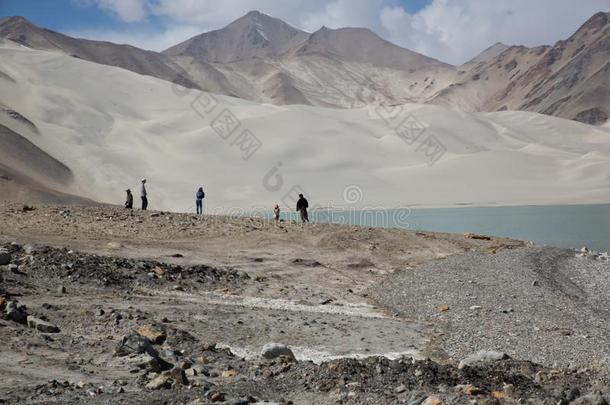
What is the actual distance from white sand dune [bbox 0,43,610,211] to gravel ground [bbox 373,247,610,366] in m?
36.3

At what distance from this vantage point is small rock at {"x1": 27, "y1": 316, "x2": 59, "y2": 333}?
821cm

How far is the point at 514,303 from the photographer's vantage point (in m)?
12.9

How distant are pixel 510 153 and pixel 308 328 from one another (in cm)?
8665

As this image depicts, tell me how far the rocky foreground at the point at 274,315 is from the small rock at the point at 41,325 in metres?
0.02

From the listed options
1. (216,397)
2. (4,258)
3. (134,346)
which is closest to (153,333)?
(134,346)

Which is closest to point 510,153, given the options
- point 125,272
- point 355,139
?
point 355,139

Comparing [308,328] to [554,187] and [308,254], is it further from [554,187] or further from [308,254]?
[554,187]

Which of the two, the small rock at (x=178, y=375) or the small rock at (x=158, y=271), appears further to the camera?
the small rock at (x=158, y=271)


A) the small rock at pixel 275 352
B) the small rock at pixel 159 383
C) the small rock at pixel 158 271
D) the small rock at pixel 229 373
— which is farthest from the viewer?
the small rock at pixel 158 271

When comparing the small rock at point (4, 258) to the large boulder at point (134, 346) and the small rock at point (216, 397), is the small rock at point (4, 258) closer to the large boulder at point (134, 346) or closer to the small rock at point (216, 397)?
the large boulder at point (134, 346)

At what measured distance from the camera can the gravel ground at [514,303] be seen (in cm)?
1000

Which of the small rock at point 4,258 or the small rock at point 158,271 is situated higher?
the small rock at point 4,258

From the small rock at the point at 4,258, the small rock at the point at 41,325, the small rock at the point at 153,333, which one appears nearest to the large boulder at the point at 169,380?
the small rock at the point at 153,333

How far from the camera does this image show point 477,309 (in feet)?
40.7
